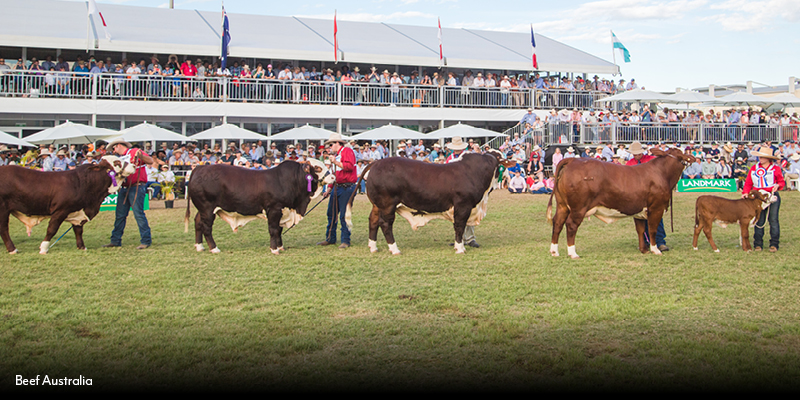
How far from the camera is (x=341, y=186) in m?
11.4

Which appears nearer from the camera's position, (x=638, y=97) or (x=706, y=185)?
(x=706, y=185)

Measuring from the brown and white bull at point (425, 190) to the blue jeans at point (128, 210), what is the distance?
364 cm

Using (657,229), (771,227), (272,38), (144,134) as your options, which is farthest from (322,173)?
(272,38)

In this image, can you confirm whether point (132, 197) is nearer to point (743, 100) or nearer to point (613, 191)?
point (613, 191)

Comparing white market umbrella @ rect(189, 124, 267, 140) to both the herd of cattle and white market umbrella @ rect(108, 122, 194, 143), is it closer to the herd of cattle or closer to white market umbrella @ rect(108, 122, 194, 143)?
white market umbrella @ rect(108, 122, 194, 143)

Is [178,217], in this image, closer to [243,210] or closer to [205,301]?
[243,210]

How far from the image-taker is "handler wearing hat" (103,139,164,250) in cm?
1120

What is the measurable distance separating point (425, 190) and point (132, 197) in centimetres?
519

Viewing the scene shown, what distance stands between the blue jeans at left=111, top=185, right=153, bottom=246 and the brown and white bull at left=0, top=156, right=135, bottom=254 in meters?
0.48

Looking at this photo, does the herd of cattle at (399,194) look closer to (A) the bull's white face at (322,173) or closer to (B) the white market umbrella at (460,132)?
(A) the bull's white face at (322,173)

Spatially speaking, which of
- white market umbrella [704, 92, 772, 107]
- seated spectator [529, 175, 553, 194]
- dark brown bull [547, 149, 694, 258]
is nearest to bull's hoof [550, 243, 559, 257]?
dark brown bull [547, 149, 694, 258]

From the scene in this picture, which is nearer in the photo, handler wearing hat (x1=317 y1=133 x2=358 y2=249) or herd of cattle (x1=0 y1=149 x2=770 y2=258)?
herd of cattle (x1=0 y1=149 x2=770 y2=258)

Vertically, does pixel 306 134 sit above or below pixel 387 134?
below

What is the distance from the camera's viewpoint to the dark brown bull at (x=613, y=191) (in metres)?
9.95
